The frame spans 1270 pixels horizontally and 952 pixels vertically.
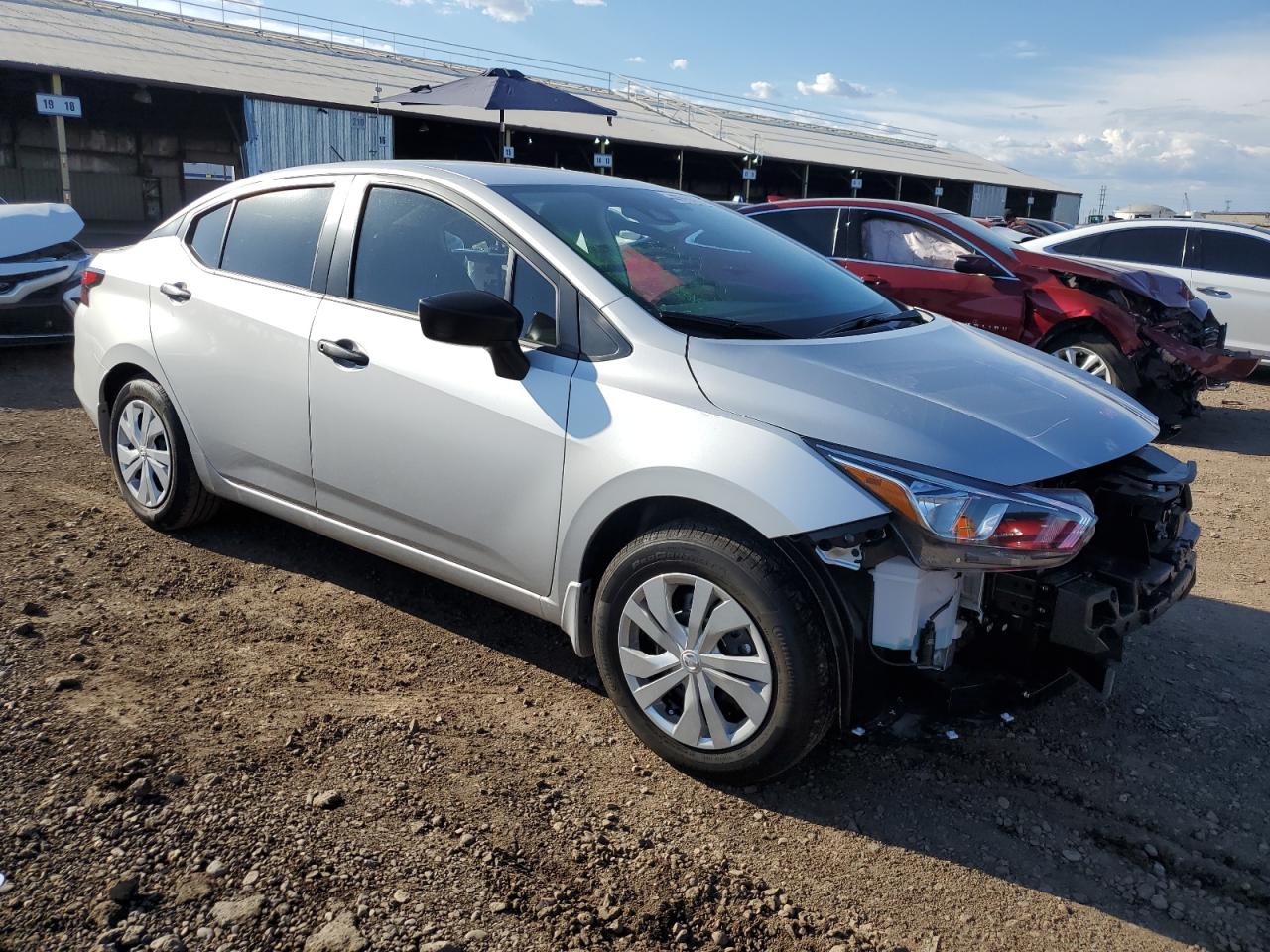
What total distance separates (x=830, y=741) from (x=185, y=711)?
2026 millimetres

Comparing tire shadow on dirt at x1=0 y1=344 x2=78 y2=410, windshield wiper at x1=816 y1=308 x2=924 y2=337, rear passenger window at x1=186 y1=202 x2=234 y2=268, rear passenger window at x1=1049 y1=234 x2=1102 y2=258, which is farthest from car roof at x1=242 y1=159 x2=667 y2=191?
rear passenger window at x1=1049 y1=234 x2=1102 y2=258

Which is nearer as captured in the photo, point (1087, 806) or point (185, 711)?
point (1087, 806)

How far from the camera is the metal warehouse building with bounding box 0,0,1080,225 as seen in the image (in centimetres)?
2358

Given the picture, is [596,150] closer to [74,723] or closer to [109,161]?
[109,161]

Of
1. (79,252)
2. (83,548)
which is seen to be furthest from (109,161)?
Answer: (83,548)

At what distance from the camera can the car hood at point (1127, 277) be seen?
7.62m

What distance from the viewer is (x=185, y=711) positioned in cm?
312

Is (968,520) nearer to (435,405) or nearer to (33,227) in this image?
(435,405)

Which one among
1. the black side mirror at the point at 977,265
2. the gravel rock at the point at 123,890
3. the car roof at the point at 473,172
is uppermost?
the car roof at the point at 473,172

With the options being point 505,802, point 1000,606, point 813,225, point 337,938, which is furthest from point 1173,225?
point 337,938

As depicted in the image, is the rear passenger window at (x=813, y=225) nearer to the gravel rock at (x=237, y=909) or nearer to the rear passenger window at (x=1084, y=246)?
the rear passenger window at (x=1084, y=246)

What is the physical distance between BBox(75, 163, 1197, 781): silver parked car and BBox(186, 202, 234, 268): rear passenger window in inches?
4.2

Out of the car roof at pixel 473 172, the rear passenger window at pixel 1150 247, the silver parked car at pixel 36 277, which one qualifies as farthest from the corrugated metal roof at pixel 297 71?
the car roof at pixel 473 172

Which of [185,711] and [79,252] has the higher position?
[79,252]
